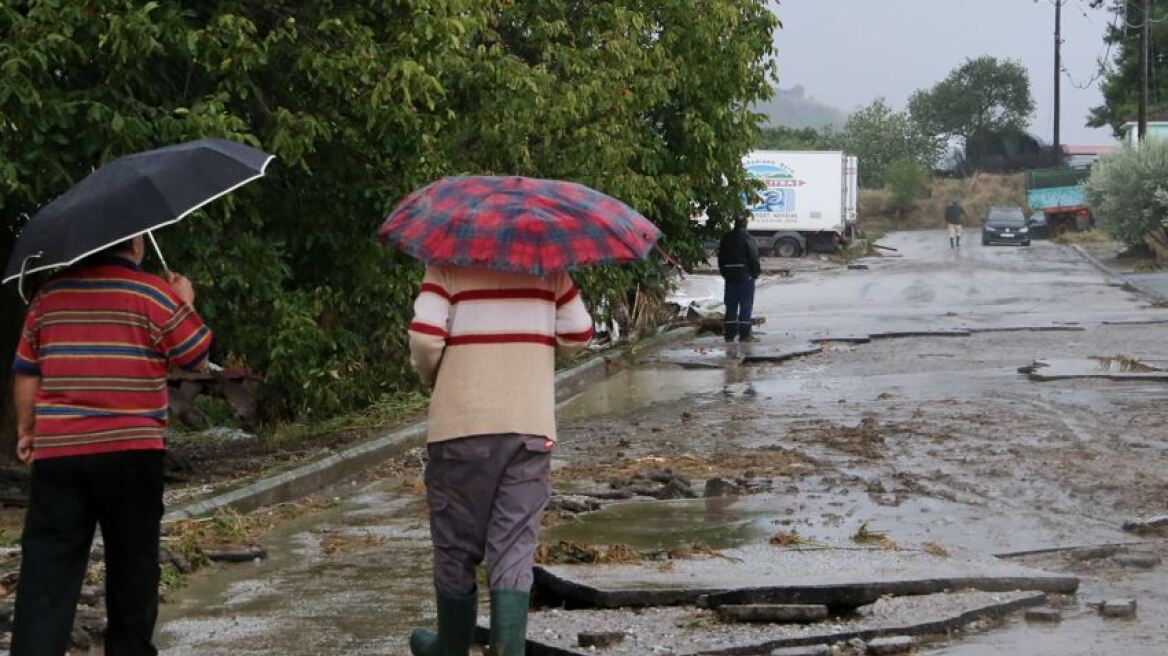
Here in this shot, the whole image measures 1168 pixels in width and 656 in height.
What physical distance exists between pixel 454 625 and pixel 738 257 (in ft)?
61.5

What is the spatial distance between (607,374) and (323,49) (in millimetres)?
10333

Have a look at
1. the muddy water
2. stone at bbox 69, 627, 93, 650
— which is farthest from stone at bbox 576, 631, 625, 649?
the muddy water

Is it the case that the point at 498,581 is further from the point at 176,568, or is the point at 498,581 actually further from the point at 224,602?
the point at 176,568

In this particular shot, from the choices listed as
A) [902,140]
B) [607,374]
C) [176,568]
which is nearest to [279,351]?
[176,568]

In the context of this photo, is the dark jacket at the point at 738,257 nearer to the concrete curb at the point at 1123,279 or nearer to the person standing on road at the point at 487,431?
the concrete curb at the point at 1123,279

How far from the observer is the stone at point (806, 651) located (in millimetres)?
6188

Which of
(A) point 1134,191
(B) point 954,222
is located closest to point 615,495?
(A) point 1134,191

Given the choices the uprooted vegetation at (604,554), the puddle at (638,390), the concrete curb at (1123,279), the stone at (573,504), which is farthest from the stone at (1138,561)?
the concrete curb at (1123,279)

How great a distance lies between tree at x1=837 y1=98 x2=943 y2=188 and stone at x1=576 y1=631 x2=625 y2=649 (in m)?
103

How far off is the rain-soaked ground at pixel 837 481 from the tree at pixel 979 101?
94.8 metres

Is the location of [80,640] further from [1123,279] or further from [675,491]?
[1123,279]

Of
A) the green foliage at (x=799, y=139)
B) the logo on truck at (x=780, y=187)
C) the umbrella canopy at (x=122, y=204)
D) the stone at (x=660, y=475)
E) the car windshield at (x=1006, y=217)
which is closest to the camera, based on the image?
the umbrella canopy at (x=122, y=204)

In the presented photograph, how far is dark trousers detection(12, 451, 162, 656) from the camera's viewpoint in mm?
5621

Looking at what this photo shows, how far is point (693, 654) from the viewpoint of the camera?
6199 millimetres
